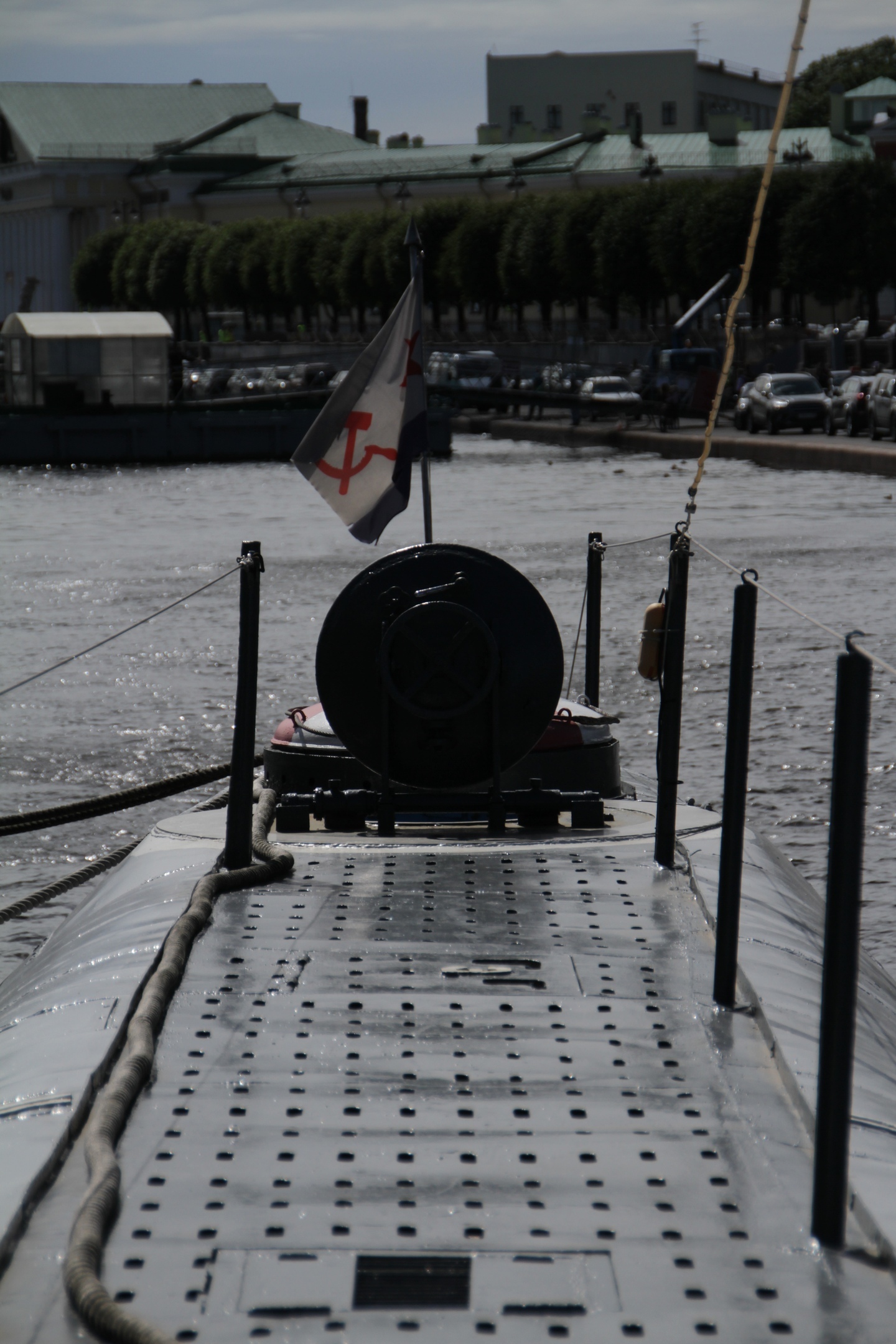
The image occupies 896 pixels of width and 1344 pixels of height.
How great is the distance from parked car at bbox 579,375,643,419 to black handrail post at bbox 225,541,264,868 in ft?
147

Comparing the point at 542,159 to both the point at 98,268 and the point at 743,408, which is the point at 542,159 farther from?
the point at 743,408

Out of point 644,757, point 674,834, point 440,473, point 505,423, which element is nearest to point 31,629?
point 644,757

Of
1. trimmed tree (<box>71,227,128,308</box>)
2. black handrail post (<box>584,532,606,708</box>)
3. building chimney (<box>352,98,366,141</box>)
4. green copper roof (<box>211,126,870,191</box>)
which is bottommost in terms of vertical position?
black handrail post (<box>584,532,606,708</box>)

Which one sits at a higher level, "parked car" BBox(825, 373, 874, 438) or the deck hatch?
the deck hatch

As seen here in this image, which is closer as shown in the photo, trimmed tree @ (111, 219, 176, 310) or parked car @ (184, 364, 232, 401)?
parked car @ (184, 364, 232, 401)

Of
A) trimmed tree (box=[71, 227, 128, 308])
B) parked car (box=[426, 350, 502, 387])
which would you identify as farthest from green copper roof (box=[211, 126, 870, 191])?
parked car (box=[426, 350, 502, 387])

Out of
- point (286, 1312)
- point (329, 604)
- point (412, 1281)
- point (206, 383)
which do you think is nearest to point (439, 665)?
point (412, 1281)

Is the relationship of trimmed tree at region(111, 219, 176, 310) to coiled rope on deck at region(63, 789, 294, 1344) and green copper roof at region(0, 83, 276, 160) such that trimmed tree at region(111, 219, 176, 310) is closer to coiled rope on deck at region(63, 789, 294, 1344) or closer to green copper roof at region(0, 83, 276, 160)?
green copper roof at region(0, 83, 276, 160)

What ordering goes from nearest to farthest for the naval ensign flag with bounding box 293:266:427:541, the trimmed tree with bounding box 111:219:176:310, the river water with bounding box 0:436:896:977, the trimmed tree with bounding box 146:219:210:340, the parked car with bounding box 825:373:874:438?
the naval ensign flag with bounding box 293:266:427:541, the river water with bounding box 0:436:896:977, the parked car with bounding box 825:373:874:438, the trimmed tree with bounding box 146:219:210:340, the trimmed tree with bounding box 111:219:176:310

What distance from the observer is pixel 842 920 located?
2709 millimetres

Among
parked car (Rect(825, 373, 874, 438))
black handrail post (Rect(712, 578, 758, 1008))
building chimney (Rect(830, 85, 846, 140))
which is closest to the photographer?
black handrail post (Rect(712, 578, 758, 1008))

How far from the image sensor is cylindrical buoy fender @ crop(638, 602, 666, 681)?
18.6 feet

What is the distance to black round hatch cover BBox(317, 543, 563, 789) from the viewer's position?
5.11 meters

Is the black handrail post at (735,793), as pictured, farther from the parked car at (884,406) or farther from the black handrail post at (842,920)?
the parked car at (884,406)
